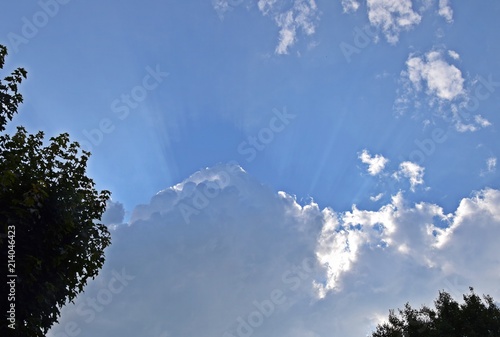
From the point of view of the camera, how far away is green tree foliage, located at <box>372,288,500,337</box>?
40.3 metres

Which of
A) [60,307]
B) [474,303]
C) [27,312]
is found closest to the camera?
[27,312]

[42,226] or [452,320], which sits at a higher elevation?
[452,320]

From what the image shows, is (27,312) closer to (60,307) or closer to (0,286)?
(0,286)

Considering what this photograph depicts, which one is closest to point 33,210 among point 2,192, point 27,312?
point 2,192

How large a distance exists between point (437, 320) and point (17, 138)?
155 ft

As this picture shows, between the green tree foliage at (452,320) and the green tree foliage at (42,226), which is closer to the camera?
the green tree foliage at (42,226)

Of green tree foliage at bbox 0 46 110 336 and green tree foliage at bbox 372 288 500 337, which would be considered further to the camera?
green tree foliage at bbox 372 288 500 337

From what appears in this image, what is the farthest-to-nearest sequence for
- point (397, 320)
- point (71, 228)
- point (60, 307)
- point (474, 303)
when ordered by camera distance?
point (397, 320), point (474, 303), point (60, 307), point (71, 228)

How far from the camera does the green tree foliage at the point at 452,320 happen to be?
40312 mm

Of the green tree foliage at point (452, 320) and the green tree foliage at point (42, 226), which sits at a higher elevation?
the green tree foliage at point (452, 320)

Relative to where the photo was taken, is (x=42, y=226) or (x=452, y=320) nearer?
(x=42, y=226)

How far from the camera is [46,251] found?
13.8 m

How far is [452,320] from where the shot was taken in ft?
141

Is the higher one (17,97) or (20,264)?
(17,97)
